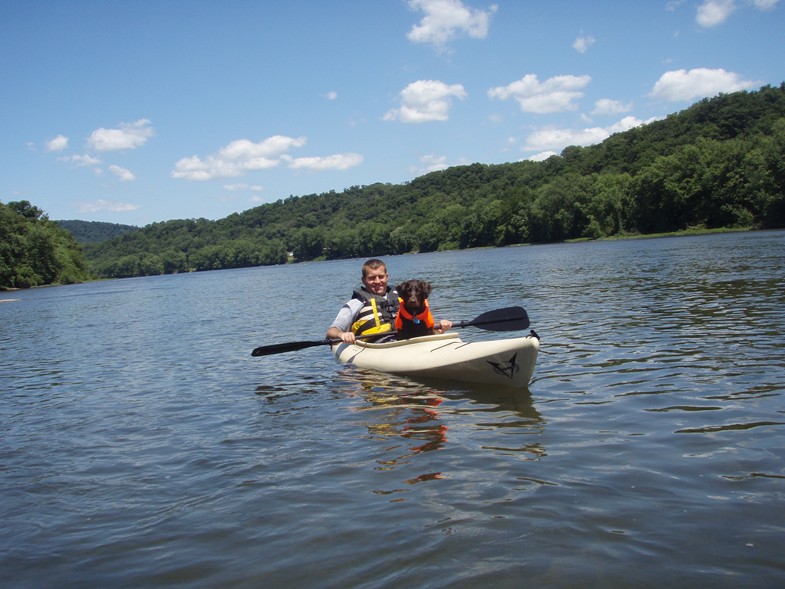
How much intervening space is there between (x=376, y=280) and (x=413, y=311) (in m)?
0.99

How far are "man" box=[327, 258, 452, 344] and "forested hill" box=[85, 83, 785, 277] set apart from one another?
63221 mm

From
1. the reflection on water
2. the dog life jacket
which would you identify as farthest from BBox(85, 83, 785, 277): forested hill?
the reflection on water

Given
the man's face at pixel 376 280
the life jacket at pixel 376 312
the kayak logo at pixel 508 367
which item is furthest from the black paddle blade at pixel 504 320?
the kayak logo at pixel 508 367

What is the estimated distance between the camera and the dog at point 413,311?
28.8ft

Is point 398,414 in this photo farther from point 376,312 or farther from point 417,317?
point 376,312

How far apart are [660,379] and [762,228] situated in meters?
65.1

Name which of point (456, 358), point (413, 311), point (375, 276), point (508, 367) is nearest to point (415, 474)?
point (508, 367)

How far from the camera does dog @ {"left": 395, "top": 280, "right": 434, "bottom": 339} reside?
878 cm

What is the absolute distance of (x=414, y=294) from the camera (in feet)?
28.7

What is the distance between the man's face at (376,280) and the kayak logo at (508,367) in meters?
2.55

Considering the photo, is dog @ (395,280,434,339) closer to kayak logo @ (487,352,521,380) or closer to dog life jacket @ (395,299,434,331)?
dog life jacket @ (395,299,434,331)

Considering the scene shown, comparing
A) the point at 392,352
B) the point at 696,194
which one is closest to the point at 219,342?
the point at 392,352

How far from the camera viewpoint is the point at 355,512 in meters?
4.38

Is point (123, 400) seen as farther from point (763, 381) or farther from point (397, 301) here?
point (763, 381)
